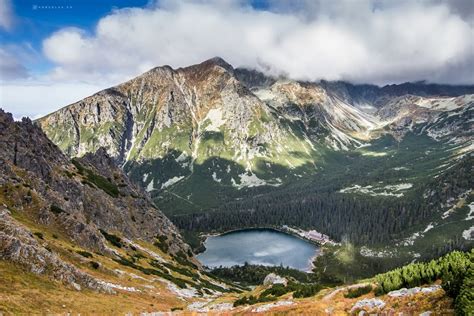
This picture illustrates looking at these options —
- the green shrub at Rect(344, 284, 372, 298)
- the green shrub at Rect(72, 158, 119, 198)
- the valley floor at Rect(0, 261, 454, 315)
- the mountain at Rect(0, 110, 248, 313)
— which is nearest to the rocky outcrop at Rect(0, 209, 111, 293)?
the mountain at Rect(0, 110, 248, 313)

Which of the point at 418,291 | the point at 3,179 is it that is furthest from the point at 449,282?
the point at 3,179

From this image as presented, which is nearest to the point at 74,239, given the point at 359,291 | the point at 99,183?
the point at 99,183

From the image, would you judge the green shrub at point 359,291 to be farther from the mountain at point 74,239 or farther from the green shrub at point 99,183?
the green shrub at point 99,183

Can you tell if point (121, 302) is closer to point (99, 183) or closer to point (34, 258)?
point (34, 258)

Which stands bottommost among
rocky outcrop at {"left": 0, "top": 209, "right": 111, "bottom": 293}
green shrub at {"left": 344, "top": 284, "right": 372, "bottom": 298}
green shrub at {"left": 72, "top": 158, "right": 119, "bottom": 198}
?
green shrub at {"left": 344, "top": 284, "right": 372, "bottom": 298}

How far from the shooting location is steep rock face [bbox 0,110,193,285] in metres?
65.5

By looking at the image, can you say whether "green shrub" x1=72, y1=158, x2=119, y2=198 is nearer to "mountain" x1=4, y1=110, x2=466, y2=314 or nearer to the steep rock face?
the steep rock face

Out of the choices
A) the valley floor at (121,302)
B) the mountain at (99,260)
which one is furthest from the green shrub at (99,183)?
the valley floor at (121,302)

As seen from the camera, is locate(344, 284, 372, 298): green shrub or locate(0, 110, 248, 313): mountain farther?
locate(0, 110, 248, 313): mountain

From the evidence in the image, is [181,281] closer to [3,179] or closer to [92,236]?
[92,236]

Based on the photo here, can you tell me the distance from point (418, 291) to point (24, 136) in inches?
5585

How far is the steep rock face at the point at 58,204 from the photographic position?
65.5 meters

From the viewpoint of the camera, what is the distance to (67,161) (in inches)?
6599

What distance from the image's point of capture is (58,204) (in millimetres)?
113500
